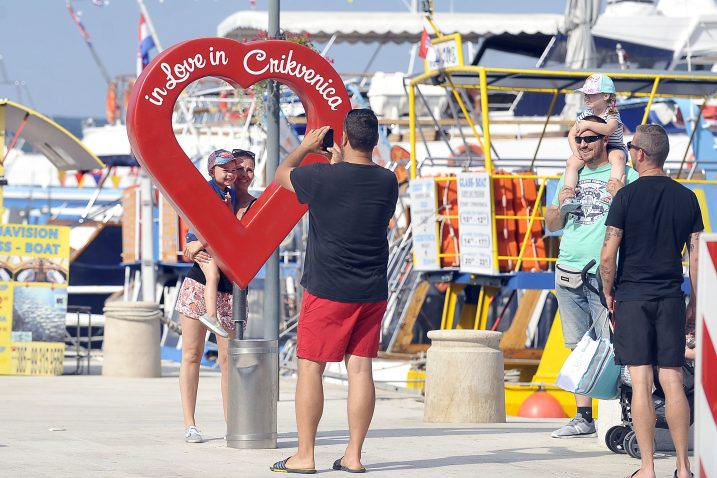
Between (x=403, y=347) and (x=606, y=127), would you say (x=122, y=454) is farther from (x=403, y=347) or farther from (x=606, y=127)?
(x=403, y=347)

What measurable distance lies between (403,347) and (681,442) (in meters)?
11.5

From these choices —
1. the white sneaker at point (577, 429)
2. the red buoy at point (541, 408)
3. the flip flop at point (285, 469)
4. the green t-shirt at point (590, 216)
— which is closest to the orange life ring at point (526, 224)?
the red buoy at point (541, 408)

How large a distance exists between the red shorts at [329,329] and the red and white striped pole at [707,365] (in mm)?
2147

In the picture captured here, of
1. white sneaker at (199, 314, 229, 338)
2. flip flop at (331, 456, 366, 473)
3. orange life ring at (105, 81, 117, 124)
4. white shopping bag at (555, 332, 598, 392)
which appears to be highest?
orange life ring at (105, 81, 117, 124)

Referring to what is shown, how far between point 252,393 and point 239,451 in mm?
349

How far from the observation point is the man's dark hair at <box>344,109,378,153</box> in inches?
290

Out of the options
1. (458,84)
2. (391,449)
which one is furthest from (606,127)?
(458,84)

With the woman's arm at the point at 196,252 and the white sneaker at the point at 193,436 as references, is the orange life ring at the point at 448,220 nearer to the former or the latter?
the woman's arm at the point at 196,252

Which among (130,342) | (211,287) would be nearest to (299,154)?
(211,287)

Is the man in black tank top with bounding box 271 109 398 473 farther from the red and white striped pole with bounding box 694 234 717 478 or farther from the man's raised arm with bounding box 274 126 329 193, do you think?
the red and white striped pole with bounding box 694 234 717 478

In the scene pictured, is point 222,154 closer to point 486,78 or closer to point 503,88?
point 486,78

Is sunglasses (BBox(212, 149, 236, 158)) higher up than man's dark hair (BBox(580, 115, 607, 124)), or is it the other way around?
man's dark hair (BBox(580, 115, 607, 124))

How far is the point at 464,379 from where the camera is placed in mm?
10562

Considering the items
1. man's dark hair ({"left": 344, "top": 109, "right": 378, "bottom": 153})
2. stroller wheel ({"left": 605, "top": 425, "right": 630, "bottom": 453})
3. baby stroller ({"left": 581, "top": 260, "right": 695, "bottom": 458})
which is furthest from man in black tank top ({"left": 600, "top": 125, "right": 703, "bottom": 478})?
stroller wheel ({"left": 605, "top": 425, "right": 630, "bottom": 453})
